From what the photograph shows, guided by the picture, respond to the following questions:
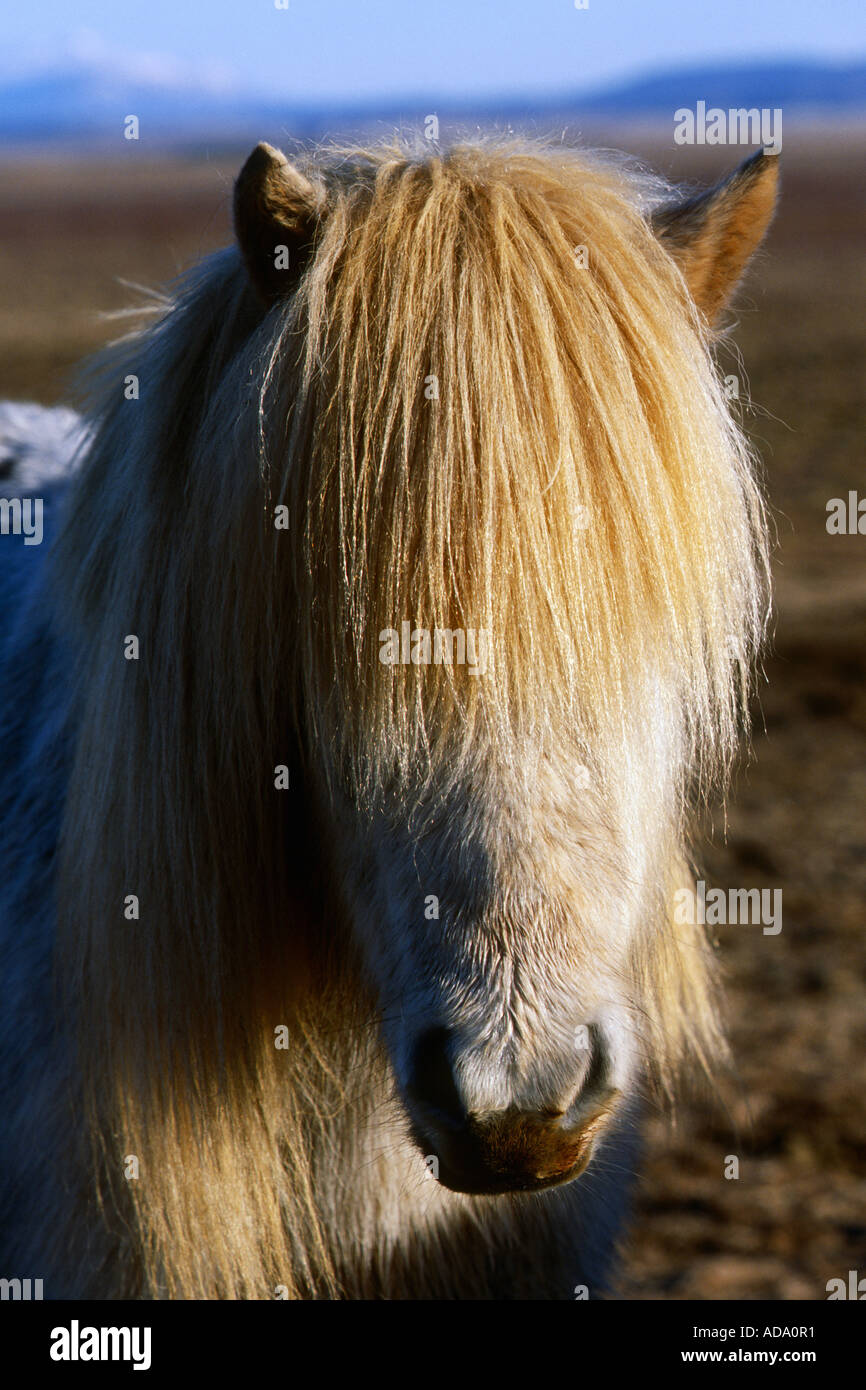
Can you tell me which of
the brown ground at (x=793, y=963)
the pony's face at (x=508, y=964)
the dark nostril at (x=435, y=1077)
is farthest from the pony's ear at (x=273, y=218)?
the dark nostril at (x=435, y=1077)

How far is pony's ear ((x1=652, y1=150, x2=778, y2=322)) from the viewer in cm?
173

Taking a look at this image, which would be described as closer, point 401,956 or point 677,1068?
point 401,956

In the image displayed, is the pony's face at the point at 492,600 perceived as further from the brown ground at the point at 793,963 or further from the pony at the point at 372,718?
the brown ground at the point at 793,963

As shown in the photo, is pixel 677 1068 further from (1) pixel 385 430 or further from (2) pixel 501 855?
(1) pixel 385 430

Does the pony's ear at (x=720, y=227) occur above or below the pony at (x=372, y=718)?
above

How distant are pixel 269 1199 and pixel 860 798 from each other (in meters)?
4.70

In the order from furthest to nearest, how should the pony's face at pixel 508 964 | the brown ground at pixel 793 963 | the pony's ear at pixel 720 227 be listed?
the brown ground at pixel 793 963 < the pony's ear at pixel 720 227 < the pony's face at pixel 508 964

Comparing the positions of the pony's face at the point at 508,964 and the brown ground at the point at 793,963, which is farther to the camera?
the brown ground at the point at 793,963

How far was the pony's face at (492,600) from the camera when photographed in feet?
4.56

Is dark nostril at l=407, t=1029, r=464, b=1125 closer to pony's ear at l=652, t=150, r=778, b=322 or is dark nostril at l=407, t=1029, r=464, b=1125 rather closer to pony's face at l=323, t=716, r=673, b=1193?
pony's face at l=323, t=716, r=673, b=1193

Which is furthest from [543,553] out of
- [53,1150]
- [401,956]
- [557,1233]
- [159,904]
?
[557,1233]

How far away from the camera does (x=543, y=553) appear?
1.45 metres

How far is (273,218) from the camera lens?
4.91 feet

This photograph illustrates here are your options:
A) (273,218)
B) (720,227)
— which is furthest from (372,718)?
(720,227)
